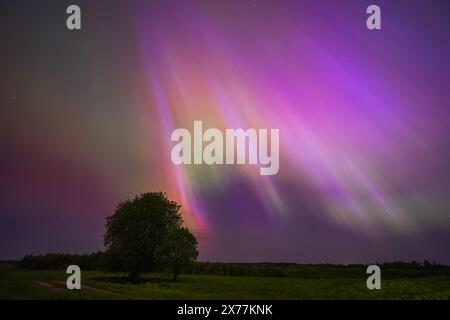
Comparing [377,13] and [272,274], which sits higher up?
[377,13]

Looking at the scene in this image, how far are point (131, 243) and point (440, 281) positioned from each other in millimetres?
44237

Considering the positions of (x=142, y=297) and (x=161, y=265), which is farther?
(x=161, y=265)

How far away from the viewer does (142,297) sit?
39031mm

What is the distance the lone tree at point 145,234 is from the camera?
5884cm

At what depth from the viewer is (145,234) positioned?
59281 millimetres

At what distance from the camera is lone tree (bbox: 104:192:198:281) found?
5884 centimetres

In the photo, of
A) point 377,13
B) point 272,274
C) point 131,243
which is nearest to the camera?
point 377,13

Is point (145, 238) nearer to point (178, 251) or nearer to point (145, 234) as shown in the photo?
point (145, 234)

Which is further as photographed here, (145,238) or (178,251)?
(178,251)

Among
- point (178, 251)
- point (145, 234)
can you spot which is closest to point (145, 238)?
point (145, 234)
